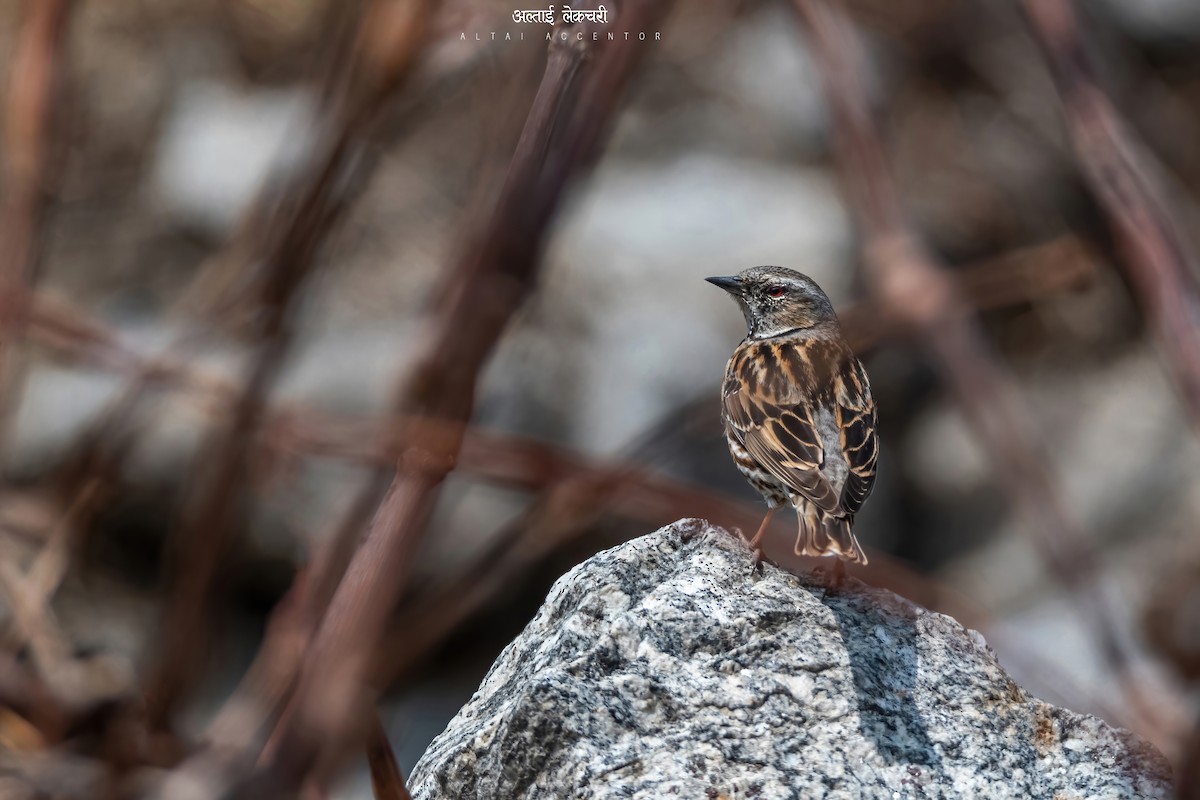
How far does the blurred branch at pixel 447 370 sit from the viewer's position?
93 centimetres

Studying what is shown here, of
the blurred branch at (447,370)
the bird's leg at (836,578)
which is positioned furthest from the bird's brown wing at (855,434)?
the blurred branch at (447,370)

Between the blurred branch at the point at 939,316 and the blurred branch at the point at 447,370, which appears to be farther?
the blurred branch at the point at 939,316

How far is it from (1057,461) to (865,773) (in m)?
6.87

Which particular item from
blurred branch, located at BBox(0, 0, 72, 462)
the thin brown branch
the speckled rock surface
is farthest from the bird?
blurred branch, located at BBox(0, 0, 72, 462)

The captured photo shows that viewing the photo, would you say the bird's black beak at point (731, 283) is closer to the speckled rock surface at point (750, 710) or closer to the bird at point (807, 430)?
the bird at point (807, 430)

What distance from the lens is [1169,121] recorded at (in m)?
9.30

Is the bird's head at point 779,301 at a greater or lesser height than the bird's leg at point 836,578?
greater

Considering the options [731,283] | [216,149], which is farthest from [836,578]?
[216,149]

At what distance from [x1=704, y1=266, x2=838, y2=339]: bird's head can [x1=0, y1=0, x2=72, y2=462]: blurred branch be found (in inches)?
177

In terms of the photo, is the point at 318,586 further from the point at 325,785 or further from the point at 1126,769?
the point at 1126,769

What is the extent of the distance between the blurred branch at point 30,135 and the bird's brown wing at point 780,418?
317 cm

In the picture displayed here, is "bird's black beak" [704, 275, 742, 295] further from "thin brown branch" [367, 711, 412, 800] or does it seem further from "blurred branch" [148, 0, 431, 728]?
"blurred branch" [148, 0, 431, 728]

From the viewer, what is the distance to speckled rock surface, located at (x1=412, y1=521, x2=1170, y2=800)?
9.61ft

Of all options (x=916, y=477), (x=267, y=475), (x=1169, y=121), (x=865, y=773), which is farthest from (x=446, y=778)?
(x=1169, y=121)
